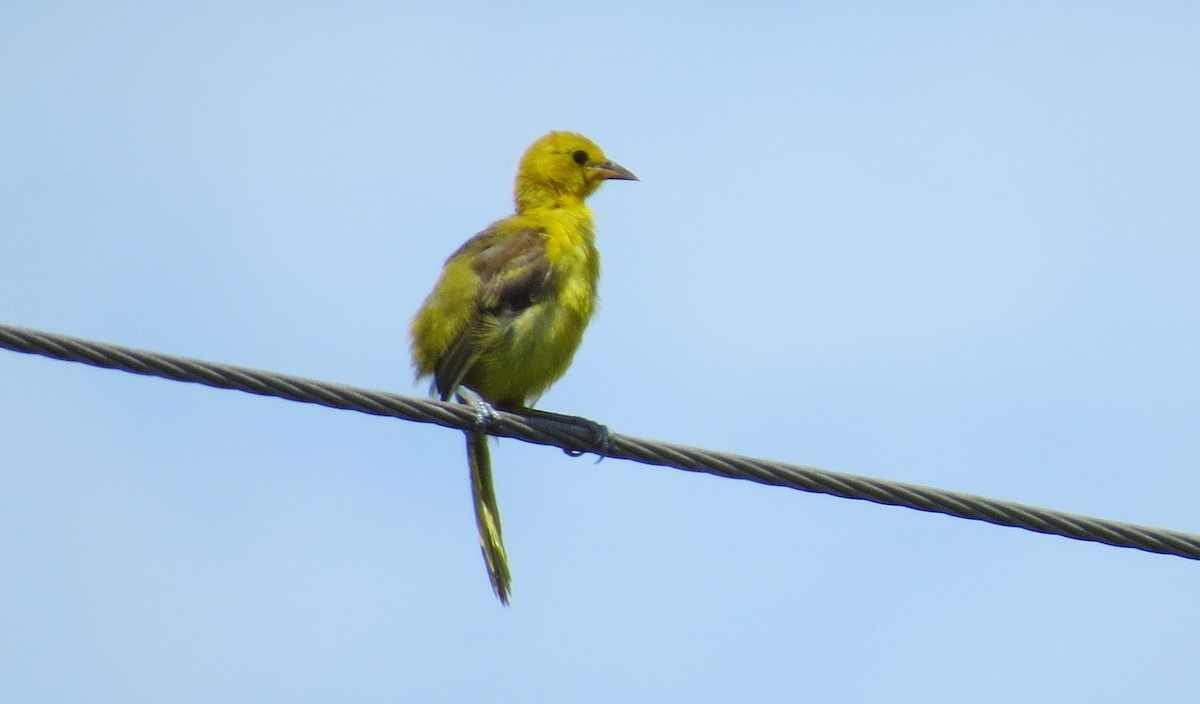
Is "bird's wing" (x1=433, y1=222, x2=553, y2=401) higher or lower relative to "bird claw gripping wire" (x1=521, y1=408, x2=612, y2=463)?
higher

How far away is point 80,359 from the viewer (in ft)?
17.1

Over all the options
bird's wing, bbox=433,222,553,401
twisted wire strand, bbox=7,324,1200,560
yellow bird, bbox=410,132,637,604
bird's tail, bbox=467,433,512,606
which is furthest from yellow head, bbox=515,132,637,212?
twisted wire strand, bbox=7,324,1200,560

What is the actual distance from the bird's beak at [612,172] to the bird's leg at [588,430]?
288cm

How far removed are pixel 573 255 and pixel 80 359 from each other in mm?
3779

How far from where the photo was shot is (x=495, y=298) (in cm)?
812

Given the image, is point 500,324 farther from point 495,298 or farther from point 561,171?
point 561,171

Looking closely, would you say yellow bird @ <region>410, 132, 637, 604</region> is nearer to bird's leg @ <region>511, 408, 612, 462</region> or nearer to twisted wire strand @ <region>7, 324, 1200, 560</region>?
bird's leg @ <region>511, 408, 612, 462</region>

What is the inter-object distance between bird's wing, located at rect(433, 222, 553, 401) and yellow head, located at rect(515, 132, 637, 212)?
144cm

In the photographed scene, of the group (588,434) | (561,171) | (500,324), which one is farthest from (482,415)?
(561,171)

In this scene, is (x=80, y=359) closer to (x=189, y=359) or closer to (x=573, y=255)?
(x=189, y=359)

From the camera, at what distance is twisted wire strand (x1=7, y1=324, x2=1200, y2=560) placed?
5.24 meters

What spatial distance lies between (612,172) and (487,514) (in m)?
2.94

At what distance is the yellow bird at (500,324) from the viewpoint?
319 inches

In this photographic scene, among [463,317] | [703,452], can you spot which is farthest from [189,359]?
[463,317]
